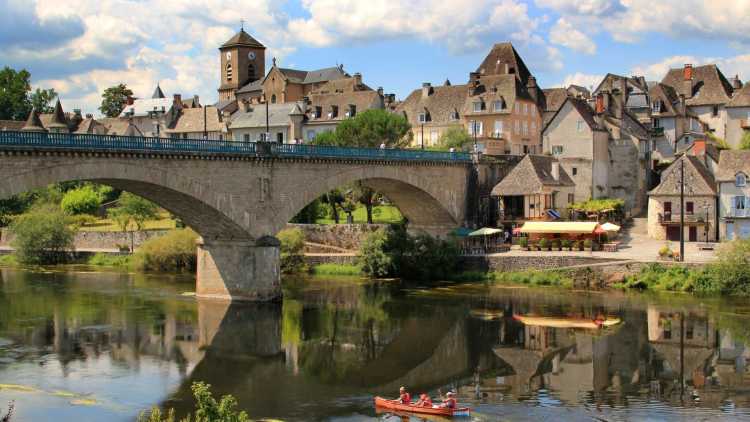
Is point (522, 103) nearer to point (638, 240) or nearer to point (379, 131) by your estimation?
point (379, 131)

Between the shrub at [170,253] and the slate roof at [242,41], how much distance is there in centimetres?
5557

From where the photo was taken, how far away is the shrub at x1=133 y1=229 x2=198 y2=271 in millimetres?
65500

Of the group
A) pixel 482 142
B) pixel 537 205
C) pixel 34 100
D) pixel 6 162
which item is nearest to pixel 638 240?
pixel 537 205

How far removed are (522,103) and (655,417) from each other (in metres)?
53.4

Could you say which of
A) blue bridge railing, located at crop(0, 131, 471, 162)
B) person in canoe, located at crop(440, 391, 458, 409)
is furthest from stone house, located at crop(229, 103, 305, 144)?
person in canoe, located at crop(440, 391, 458, 409)

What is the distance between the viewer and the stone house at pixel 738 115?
79.4 metres

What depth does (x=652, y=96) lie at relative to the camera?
270 feet

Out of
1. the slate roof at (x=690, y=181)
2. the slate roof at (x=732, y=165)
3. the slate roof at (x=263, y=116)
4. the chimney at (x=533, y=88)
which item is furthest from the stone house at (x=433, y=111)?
the slate roof at (x=732, y=165)

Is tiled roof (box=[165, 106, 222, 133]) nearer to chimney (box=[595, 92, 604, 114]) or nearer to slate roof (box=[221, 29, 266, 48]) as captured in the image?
slate roof (box=[221, 29, 266, 48])

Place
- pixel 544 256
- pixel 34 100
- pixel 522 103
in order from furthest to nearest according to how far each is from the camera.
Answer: pixel 34 100
pixel 522 103
pixel 544 256

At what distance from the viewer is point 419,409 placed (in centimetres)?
2942

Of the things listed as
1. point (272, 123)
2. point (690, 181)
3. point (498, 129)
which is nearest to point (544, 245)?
point (690, 181)

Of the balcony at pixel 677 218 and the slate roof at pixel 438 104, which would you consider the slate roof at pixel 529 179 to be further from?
the slate roof at pixel 438 104

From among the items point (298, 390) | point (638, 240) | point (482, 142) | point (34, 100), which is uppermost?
point (34, 100)
